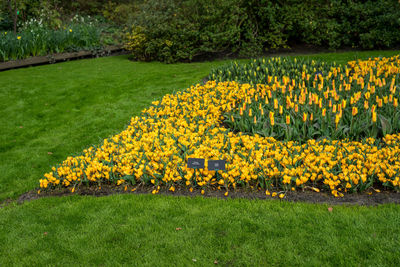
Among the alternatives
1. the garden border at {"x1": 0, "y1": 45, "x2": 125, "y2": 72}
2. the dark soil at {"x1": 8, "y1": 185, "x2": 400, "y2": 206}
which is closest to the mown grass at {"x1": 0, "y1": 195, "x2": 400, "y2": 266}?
the dark soil at {"x1": 8, "y1": 185, "x2": 400, "y2": 206}

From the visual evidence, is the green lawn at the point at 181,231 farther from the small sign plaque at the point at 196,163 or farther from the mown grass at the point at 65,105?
the small sign plaque at the point at 196,163

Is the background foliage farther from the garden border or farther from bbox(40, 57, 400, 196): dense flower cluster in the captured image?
bbox(40, 57, 400, 196): dense flower cluster

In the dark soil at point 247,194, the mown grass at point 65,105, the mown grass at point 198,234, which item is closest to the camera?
the mown grass at point 198,234

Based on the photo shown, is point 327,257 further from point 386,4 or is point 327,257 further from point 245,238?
point 386,4

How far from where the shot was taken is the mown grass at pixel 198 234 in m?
2.90

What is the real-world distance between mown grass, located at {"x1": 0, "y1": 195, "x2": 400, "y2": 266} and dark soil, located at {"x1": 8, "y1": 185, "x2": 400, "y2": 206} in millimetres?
145

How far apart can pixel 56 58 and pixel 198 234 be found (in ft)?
31.3

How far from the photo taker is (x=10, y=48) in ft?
33.0

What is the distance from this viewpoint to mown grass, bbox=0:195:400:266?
2896 millimetres

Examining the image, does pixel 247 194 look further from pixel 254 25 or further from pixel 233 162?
pixel 254 25

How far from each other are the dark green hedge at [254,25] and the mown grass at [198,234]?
7.48 metres

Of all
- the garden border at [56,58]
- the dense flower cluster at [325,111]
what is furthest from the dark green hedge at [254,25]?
the dense flower cluster at [325,111]

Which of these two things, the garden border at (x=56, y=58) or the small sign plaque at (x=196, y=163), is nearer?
the small sign plaque at (x=196, y=163)

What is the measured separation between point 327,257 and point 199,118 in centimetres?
333
